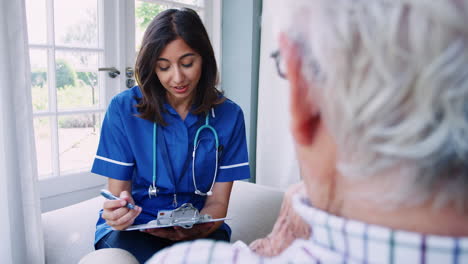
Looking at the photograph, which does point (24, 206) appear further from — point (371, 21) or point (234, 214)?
point (371, 21)

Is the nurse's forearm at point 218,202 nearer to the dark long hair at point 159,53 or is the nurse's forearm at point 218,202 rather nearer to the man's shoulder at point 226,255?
the dark long hair at point 159,53

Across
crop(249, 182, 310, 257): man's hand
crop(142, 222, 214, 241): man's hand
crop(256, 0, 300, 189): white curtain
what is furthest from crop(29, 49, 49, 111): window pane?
crop(249, 182, 310, 257): man's hand

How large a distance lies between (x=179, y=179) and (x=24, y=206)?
568 millimetres

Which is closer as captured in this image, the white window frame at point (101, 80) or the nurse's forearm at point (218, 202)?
the nurse's forearm at point (218, 202)

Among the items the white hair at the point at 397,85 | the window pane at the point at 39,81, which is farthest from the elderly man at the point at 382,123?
the window pane at the point at 39,81

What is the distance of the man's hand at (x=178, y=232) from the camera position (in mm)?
1363

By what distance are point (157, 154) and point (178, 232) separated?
0.91ft

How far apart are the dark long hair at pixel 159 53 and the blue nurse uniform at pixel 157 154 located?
39 mm

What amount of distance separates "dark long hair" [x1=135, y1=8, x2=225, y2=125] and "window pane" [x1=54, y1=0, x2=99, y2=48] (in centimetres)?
112

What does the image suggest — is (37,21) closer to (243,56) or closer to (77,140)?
(77,140)

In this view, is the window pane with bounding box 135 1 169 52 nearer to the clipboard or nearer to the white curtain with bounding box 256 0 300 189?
the white curtain with bounding box 256 0 300 189

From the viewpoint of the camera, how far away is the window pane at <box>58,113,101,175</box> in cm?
237

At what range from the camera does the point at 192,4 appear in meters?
3.08

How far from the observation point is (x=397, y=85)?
392 millimetres
